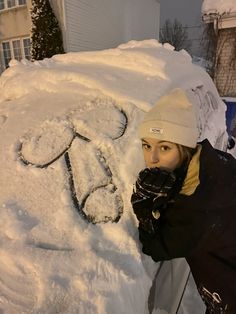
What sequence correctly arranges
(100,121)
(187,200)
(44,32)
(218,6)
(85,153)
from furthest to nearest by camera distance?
(218,6)
(44,32)
(100,121)
(85,153)
(187,200)

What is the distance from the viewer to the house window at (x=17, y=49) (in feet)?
45.9

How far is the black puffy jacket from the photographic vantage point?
1373mm

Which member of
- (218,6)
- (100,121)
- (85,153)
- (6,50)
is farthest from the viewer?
(6,50)

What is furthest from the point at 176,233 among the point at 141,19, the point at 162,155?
the point at 141,19

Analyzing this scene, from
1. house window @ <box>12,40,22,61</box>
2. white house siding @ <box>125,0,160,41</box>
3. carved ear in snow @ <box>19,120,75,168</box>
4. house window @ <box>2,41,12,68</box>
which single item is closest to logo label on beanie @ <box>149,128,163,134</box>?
carved ear in snow @ <box>19,120,75,168</box>

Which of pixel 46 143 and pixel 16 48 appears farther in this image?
pixel 16 48

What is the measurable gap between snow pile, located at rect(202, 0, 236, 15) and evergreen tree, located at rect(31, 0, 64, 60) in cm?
600

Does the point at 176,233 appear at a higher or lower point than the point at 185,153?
lower

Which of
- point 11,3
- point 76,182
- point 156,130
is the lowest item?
point 76,182

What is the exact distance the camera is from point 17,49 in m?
14.4

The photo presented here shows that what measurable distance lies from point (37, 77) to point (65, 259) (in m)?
1.37

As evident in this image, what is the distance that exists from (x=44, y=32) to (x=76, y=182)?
11.5 m

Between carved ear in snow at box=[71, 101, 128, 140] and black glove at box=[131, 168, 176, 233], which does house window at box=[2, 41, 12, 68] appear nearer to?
carved ear in snow at box=[71, 101, 128, 140]

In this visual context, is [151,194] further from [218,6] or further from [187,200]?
[218,6]
